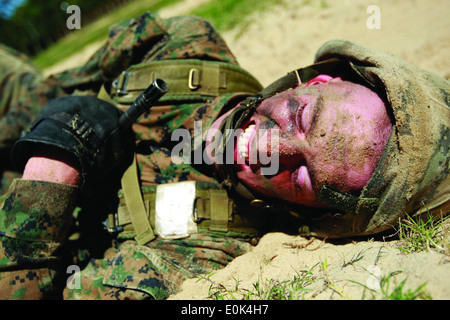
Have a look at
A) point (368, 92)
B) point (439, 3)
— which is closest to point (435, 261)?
point (368, 92)

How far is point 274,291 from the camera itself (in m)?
1.39

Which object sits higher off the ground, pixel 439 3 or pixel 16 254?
pixel 439 3

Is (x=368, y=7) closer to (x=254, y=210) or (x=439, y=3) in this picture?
(x=439, y=3)

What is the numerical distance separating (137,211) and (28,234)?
0.61m

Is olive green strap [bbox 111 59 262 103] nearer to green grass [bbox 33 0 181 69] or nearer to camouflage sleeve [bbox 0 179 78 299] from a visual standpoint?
camouflage sleeve [bbox 0 179 78 299]

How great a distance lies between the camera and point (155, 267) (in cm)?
185

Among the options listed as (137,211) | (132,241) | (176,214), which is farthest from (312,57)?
(132,241)

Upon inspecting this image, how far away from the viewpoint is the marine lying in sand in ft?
5.07

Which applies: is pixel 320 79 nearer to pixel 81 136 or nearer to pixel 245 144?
pixel 245 144

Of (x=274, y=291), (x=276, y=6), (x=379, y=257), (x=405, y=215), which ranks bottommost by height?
(x=274, y=291)

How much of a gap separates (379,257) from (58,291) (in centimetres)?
193

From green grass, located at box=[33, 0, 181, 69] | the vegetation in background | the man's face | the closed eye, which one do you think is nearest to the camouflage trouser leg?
the man's face

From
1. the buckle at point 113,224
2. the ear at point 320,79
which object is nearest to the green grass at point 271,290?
the buckle at point 113,224

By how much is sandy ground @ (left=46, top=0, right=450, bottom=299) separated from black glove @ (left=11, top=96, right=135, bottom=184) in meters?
0.94
